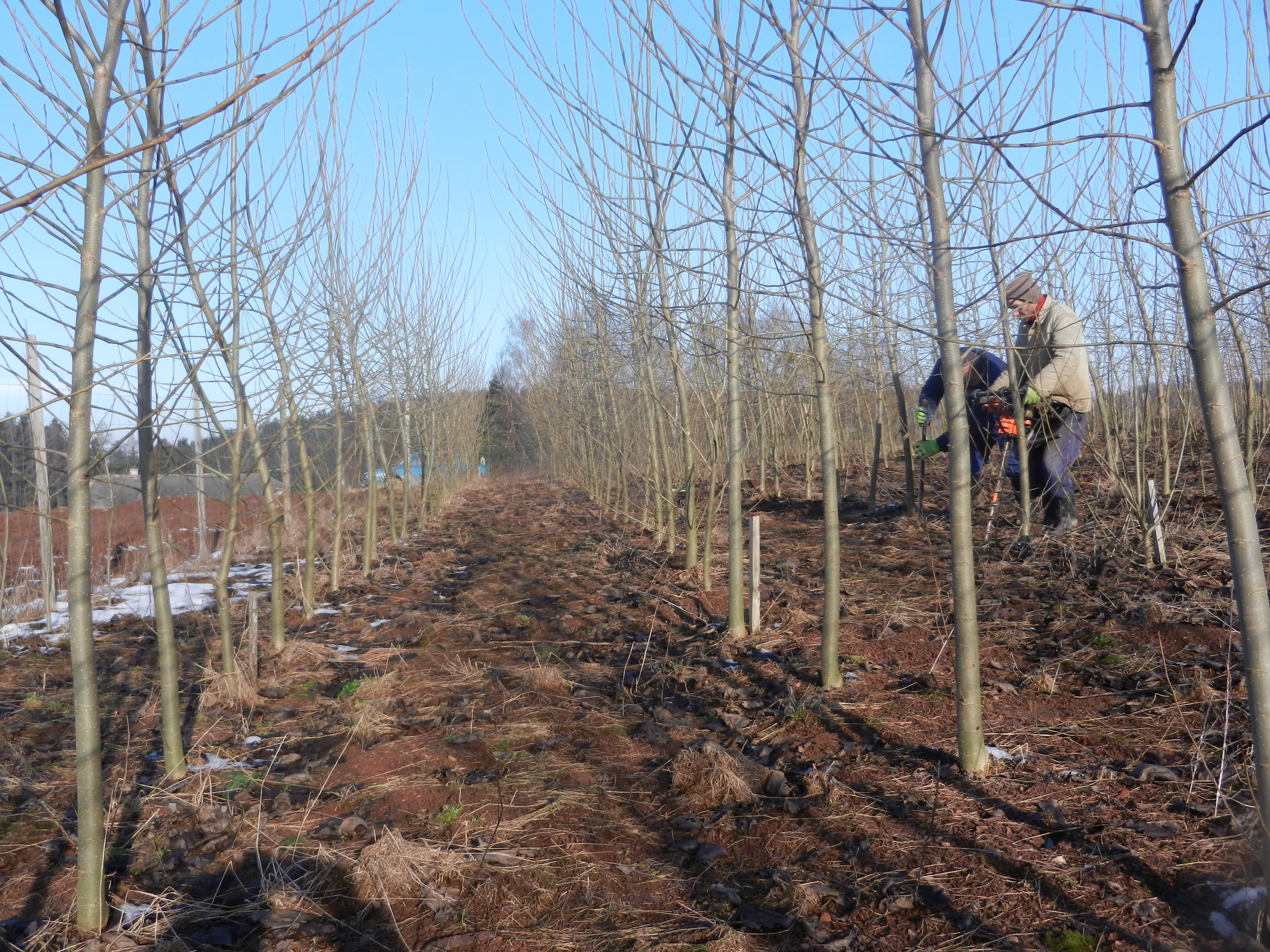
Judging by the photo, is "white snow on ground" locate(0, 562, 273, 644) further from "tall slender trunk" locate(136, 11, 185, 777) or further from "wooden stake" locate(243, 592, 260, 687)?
"tall slender trunk" locate(136, 11, 185, 777)

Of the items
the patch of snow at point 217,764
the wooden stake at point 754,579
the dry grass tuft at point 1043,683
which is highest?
the wooden stake at point 754,579

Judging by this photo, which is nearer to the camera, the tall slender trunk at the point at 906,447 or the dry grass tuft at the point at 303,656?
the dry grass tuft at the point at 303,656

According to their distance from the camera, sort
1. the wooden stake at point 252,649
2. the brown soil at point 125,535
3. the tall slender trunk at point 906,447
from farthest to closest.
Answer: the brown soil at point 125,535, the tall slender trunk at point 906,447, the wooden stake at point 252,649

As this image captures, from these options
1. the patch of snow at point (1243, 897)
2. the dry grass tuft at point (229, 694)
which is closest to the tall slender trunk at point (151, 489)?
the dry grass tuft at point (229, 694)

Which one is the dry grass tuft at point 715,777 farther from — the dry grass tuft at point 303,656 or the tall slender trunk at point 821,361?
the dry grass tuft at point 303,656

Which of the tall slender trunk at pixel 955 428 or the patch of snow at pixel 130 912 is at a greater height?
the tall slender trunk at pixel 955 428

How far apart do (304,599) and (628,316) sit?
3549 millimetres

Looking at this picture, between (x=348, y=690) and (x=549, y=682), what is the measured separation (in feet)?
3.68

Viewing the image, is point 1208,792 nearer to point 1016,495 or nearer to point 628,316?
point 1016,495

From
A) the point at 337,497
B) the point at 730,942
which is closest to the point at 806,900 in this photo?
the point at 730,942

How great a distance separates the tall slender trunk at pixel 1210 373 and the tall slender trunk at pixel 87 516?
2502mm

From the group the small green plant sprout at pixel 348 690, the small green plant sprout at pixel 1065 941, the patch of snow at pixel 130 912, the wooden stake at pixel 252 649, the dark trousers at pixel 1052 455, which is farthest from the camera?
the dark trousers at pixel 1052 455

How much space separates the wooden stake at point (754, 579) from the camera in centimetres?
500

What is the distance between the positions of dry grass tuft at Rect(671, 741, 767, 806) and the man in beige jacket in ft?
8.97
